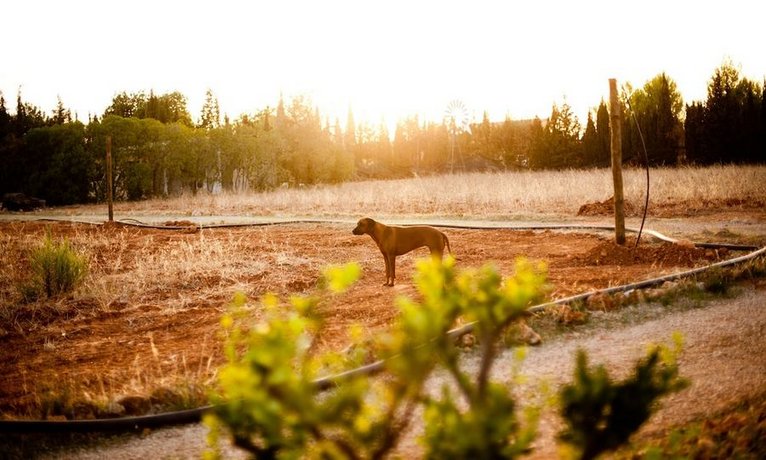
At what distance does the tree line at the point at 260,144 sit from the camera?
31.1 metres

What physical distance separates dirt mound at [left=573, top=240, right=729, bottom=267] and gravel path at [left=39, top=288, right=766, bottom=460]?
70.5 inches

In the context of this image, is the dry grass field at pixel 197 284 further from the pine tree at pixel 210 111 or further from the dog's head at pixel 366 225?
the pine tree at pixel 210 111

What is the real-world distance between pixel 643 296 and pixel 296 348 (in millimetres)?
5280

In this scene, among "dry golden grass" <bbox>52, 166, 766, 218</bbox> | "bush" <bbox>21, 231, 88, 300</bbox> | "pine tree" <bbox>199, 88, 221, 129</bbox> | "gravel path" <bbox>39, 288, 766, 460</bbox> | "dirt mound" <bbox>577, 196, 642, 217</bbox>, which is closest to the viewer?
"gravel path" <bbox>39, 288, 766, 460</bbox>

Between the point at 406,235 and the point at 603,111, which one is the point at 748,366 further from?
the point at 603,111

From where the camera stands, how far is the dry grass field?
13.5 ft

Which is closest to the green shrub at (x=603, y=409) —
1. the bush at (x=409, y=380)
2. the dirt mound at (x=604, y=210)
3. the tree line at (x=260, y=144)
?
the bush at (x=409, y=380)

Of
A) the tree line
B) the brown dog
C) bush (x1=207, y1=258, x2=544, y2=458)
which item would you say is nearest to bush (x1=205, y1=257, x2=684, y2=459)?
bush (x1=207, y1=258, x2=544, y2=458)

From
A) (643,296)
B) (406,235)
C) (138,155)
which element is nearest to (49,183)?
(138,155)

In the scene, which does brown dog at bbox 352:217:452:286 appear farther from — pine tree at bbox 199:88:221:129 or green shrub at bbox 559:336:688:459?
pine tree at bbox 199:88:221:129

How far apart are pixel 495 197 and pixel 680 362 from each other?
15959mm

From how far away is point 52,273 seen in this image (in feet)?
23.7

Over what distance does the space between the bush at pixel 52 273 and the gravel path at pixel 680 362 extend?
191 inches

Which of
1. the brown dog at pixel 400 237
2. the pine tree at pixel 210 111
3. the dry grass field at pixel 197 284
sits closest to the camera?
the dry grass field at pixel 197 284
